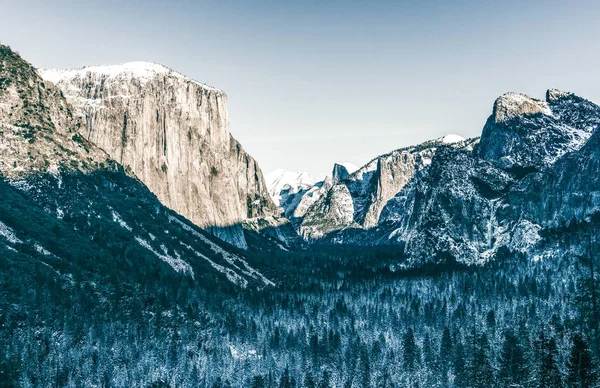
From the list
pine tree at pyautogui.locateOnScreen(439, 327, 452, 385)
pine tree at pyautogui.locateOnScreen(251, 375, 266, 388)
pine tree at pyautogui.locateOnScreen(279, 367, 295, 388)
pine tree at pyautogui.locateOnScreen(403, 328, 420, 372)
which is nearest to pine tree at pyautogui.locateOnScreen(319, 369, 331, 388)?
pine tree at pyautogui.locateOnScreen(279, 367, 295, 388)

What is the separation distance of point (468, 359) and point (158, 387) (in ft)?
238

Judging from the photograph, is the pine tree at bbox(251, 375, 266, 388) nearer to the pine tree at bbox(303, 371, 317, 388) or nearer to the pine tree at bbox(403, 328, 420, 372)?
the pine tree at bbox(303, 371, 317, 388)

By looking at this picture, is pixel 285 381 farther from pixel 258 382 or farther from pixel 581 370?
pixel 581 370

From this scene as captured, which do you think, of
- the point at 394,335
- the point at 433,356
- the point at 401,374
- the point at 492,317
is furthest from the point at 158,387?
the point at 492,317

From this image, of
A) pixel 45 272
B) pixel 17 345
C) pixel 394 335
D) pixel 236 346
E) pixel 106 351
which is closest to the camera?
pixel 17 345

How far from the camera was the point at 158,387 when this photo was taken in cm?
13838

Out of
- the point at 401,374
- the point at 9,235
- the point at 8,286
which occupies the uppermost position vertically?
the point at 9,235

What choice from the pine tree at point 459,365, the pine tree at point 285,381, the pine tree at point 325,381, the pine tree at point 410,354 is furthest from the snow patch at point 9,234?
the pine tree at point 459,365

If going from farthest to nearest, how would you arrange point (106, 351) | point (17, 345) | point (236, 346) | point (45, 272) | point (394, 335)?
point (394, 335) → point (236, 346) → point (45, 272) → point (106, 351) → point (17, 345)

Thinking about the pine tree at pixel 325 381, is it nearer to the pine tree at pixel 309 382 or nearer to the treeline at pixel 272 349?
the treeline at pixel 272 349

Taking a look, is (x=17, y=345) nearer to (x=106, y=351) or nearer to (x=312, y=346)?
(x=106, y=351)

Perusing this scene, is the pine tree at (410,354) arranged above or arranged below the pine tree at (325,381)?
above

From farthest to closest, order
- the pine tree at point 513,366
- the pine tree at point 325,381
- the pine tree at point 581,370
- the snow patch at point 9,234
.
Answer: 1. the snow patch at point 9,234
2. the pine tree at point 325,381
3. the pine tree at point 513,366
4. the pine tree at point 581,370

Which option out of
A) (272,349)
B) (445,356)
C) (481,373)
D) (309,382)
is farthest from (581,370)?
(272,349)
